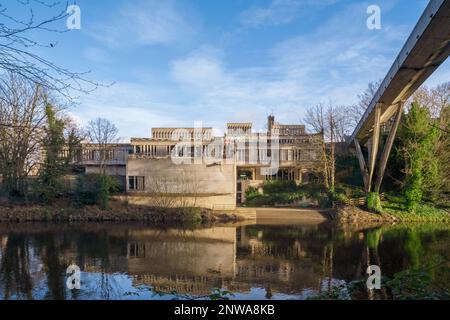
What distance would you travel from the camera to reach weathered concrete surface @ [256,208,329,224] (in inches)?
909

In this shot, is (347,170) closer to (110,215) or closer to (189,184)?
(189,184)

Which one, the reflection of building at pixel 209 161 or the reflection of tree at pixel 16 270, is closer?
the reflection of tree at pixel 16 270

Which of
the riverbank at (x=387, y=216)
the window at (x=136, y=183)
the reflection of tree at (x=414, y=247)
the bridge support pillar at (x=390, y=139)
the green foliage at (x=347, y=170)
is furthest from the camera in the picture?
the green foliage at (x=347, y=170)

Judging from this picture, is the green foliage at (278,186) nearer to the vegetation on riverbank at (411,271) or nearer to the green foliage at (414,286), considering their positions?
the vegetation on riverbank at (411,271)

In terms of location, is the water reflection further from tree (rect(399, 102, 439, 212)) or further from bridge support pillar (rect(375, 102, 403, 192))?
bridge support pillar (rect(375, 102, 403, 192))

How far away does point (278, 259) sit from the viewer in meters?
12.5

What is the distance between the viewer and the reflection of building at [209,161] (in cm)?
2612

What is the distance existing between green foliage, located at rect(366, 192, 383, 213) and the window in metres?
18.5

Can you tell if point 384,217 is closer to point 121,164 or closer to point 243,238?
point 243,238

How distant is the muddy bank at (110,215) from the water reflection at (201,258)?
286cm

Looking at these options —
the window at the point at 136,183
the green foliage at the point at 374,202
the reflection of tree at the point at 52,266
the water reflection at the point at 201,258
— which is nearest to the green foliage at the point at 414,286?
the water reflection at the point at 201,258

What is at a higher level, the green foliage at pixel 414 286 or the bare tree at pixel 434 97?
the bare tree at pixel 434 97

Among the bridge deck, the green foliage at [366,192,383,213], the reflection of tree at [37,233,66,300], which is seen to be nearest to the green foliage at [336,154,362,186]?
the green foliage at [366,192,383,213]

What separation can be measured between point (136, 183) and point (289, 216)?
13.4 metres
